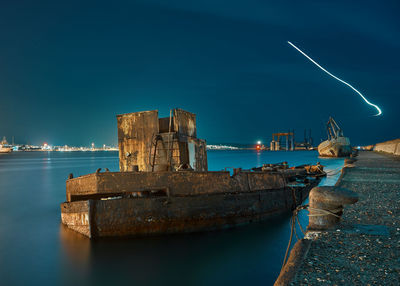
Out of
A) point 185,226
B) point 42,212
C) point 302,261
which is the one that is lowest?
point 42,212

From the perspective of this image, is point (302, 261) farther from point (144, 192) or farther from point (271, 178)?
point (271, 178)

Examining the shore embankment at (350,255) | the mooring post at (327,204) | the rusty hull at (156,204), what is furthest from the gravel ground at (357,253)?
the rusty hull at (156,204)

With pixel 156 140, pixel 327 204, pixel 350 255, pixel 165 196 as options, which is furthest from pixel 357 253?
pixel 156 140

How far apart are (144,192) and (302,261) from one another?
16.9 ft

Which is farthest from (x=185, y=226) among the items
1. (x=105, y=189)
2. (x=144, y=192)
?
(x=105, y=189)

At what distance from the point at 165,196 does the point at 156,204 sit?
1.02 ft

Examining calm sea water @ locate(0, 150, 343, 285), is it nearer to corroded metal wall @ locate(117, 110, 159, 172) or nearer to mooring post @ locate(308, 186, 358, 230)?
mooring post @ locate(308, 186, 358, 230)

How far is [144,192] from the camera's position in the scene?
302 inches

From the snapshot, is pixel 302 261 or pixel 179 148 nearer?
pixel 302 261

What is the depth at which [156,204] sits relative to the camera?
23.6 feet

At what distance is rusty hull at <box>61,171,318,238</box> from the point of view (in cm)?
712

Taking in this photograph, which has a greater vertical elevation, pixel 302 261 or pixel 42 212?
pixel 302 261

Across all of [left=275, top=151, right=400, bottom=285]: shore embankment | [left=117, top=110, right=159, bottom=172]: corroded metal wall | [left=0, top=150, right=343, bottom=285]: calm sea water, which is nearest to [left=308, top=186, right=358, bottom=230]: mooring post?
[left=275, top=151, right=400, bottom=285]: shore embankment

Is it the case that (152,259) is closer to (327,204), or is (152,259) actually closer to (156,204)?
(156,204)
